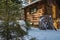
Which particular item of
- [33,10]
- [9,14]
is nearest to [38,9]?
[33,10]

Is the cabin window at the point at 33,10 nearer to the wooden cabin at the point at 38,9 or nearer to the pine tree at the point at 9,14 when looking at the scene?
the wooden cabin at the point at 38,9

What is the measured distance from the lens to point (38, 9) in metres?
11.3

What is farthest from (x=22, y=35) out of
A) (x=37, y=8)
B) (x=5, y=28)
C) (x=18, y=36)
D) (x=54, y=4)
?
(x=37, y=8)

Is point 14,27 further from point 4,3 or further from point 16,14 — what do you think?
point 4,3

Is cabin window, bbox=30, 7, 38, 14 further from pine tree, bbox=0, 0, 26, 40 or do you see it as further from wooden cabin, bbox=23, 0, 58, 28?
pine tree, bbox=0, 0, 26, 40

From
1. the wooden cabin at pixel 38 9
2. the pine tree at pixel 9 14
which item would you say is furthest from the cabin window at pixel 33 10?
the pine tree at pixel 9 14

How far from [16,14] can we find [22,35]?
202 millimetres

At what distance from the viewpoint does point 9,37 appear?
1.57 meters

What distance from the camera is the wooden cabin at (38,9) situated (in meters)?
10.5

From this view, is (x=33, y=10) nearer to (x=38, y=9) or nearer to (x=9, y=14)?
(x=38, y=9)

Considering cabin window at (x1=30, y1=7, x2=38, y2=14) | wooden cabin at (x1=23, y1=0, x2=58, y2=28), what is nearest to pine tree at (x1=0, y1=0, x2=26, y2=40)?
wooden cabin at (x1=23, y1=0, x2=58, y2=28)

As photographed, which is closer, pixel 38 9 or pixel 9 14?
pixel 9 14

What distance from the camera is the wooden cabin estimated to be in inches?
415

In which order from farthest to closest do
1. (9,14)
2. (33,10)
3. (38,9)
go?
1. (33,10)
2. (38,9)
3. (9,14)
